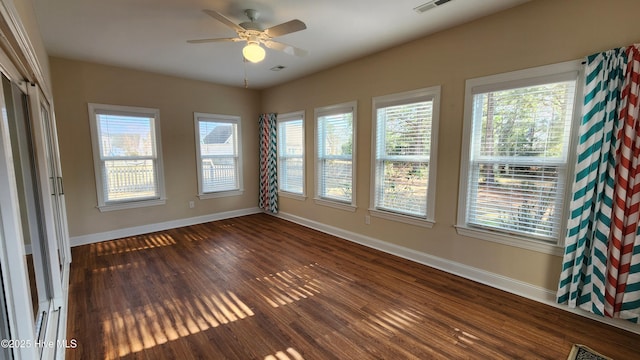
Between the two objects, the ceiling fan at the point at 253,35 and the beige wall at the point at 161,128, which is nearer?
the ceiling fan at the point at 253,35

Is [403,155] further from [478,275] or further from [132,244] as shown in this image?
[132,244]

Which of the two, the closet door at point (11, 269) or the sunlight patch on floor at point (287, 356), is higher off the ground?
the closet door at point (11, 269)

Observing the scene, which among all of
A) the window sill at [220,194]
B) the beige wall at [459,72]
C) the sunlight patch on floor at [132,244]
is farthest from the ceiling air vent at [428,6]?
the window sill at [220,194]

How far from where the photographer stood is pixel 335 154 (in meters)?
4.59


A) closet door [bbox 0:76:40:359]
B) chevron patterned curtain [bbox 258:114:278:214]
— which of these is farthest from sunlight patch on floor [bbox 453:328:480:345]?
chevron patterned curtain [bbox 258:114:278:214]

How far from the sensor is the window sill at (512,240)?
8.28 ft

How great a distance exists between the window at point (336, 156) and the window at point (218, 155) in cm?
200

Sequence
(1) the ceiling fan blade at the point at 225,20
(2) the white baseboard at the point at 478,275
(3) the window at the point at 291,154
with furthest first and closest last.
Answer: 1. (3) the window at the point at 291,154
2. (2) the white baseboard at the point at 478,275
3. (1) the ceiling fan blade at the point at 225,20

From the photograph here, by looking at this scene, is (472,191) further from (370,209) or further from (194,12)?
(194,12)

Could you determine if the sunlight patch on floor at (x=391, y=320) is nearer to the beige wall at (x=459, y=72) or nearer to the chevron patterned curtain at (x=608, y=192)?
the beige wall at (x=459, y=72)

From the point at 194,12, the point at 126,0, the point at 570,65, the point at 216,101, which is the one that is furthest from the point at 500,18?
the point at 216,101

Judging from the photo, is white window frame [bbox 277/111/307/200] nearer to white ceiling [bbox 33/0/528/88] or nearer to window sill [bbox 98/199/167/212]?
white ceiling [bbox 33/0/528/88]

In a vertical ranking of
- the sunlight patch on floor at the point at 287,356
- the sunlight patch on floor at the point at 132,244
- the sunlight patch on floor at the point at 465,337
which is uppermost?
the sunlight patch on floor at the point at 132,244

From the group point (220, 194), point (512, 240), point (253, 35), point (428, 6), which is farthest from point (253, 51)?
point (220, 194)
